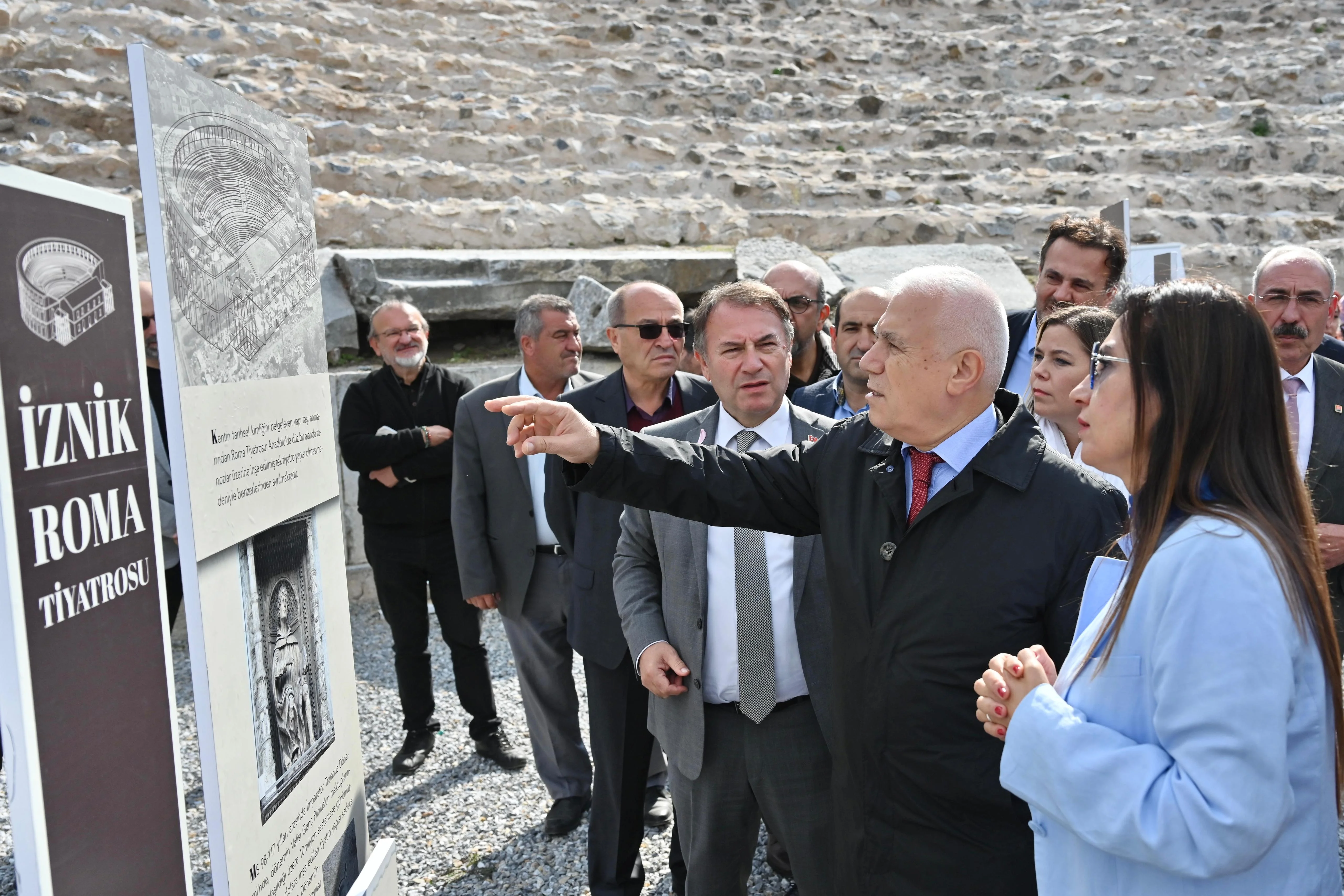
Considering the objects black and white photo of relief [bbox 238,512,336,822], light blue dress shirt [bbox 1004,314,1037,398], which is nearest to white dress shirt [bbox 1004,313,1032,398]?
light blue dress shirt [bbox 1004,314,1037,398]

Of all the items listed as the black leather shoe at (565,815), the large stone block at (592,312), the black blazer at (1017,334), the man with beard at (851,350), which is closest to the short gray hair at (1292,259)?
the black blazer at (1017,334)

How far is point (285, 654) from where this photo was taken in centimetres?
222

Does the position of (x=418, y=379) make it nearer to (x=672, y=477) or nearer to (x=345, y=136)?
(x=672, y=477)

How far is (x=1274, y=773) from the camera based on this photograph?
45.5 inches

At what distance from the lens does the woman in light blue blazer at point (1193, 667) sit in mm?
1161

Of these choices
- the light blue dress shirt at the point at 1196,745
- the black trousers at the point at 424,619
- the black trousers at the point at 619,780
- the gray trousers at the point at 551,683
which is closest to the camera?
the light blue dress shirt at the point at 1196,745

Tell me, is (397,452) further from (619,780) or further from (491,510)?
(619,780)

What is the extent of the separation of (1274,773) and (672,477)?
1.22 metres

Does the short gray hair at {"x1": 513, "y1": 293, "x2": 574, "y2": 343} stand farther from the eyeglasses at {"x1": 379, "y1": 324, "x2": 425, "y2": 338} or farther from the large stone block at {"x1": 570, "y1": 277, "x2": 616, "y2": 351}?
the large stone block at {"x1": 570, "y1": 277, "x2": 616, "y2": 351}

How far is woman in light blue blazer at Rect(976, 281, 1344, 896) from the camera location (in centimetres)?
116

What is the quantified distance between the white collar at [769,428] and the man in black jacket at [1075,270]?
3.27ft

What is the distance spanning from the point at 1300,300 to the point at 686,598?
2705 mm

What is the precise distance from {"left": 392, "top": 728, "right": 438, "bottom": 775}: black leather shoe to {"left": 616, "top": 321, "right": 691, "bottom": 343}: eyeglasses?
2.24 meters

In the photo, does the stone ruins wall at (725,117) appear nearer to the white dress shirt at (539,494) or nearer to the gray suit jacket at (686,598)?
the white dress shirt at (539,494)
